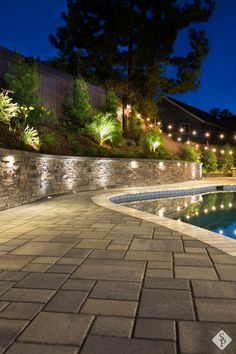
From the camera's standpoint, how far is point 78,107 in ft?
43.3

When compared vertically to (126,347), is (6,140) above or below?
above

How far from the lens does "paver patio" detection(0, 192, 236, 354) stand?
183cm

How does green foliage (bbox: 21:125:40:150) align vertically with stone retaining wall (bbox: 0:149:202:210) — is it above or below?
above

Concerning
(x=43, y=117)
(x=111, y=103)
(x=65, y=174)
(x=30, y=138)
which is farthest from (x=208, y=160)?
(x=30, y=138)

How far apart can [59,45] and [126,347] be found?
2163 centimetres

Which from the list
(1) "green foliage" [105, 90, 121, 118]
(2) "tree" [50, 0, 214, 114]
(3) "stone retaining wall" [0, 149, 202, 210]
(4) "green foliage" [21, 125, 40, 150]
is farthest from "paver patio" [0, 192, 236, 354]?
(2) "tree" [50, 0, 214, 114]

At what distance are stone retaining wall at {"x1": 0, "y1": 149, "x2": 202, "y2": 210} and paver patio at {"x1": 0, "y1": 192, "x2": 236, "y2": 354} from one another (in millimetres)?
2828

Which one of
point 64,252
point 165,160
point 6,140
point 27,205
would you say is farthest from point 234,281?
point 165,160

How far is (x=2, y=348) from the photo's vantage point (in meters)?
1.75

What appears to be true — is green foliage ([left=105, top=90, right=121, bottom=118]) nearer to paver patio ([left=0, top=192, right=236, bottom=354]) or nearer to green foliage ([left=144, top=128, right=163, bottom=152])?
green foliage ([left=144, top=128, right=163, bottom=152])

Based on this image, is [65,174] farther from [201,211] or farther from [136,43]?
[136,43]

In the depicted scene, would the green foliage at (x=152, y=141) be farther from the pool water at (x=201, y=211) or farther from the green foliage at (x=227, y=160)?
the green foliage at (x=227, y=160)

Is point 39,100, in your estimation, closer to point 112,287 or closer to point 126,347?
point 112,287

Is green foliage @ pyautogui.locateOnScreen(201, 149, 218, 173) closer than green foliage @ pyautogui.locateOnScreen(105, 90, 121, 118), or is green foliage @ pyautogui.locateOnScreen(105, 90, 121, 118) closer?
green foliage @ pyautogui.locateOnScreen(105, 90, 121, 118)
